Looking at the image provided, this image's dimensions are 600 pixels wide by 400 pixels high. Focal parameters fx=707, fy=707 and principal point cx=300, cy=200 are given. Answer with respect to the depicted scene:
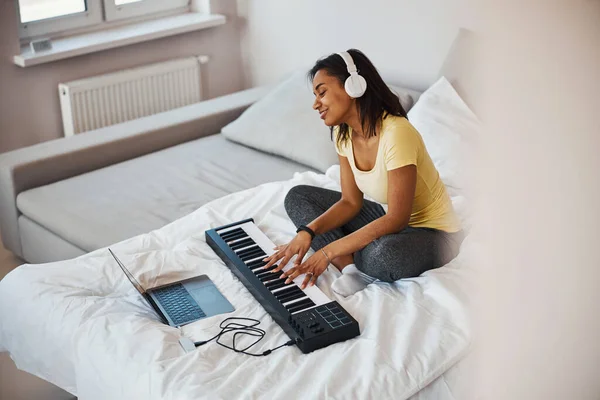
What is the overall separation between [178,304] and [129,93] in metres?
1.95

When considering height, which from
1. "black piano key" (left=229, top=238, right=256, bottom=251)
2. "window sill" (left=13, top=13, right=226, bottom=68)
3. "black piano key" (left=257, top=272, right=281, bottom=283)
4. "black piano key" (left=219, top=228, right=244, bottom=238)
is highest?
"window sill" (left=13, top=13, right=226, bottom=68)

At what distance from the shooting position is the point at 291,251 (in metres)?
1.91

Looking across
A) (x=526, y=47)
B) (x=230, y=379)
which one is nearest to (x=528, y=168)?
(x=526, y=47)

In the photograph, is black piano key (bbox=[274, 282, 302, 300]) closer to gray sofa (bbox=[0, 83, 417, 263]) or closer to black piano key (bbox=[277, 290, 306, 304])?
black piano key (bbox=[277, 290, 306, 304])

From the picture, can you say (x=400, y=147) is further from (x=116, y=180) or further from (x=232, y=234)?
(x=116, y=180)

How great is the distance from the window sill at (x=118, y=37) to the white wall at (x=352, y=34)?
0.26 metres

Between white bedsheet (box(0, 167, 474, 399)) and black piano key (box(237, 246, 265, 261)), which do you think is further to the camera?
black piano key (box(237, 246, 265, 261))

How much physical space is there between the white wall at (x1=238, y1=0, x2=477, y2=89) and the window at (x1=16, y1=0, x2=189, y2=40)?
0.55 metres

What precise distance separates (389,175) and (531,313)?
5.32ft

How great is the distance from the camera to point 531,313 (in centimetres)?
24

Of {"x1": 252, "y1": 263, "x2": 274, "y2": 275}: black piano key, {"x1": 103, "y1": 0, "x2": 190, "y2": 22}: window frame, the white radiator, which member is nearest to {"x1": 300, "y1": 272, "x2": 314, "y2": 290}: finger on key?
{"x1": 252, "y1": 263, "x2": 274, "y2": 275}: black piano key

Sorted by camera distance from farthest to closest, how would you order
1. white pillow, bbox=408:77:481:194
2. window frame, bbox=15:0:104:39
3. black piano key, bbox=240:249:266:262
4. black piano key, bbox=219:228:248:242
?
1. window frame, bbox=15:0:104:39
2. white pillow, bbox=408:77:481:194
3. black piano key, bbox=219:228:248:242
4. black piano key, bbox=240:249:266:262

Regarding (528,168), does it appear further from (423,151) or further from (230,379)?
(423,151)

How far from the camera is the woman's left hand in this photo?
5.96 feet
